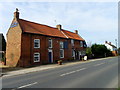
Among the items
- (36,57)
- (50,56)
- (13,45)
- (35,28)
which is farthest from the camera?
(50,56)

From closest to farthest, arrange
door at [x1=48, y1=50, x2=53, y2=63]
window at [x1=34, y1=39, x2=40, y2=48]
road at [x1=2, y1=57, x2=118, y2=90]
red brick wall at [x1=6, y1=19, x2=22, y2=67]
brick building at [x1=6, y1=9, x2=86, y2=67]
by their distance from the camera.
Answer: road at [x1=2, y1=57, x2=118, y2=90] < brick building at [x1=6, y1=9, x2=86, y2=67] < red brick wall at [x1=6, y1=19, x2=22, y2=67] < window at [x1=34, y1=39, x2=40, y2=48] < door at [x1=48, y1=50, x2=53, y2=63]

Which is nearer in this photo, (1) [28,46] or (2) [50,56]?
(1) [28,46]

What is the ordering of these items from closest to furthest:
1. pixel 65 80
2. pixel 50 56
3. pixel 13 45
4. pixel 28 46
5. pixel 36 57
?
pixel 65 80
pixel 28 46
pixel 13 45
pixel 36 57
pixel 50 56

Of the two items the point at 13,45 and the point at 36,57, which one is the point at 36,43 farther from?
the point at 13,45

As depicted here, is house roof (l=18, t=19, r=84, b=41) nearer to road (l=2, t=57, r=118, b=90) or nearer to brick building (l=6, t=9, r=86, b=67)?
brick building (l=6, t=9, r=86, b=67)

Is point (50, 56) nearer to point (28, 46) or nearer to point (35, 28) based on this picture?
point (28, 46)

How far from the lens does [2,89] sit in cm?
788

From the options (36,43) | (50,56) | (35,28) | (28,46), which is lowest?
(50,56)

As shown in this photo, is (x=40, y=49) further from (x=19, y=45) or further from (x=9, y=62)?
(x=9, y=62)

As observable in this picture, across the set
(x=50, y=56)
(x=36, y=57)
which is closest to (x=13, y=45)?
(x=36, y=57)

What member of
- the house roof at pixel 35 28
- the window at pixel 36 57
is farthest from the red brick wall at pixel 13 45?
the window at pixel 36 57

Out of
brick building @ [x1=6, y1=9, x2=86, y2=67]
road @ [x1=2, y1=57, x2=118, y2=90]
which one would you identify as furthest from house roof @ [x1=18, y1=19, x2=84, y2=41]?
road @ [x1=2, y1=57, x2=118, y2=90]

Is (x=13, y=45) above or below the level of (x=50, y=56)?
above

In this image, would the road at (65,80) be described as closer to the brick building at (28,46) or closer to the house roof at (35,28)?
the brick building at (28,46)
